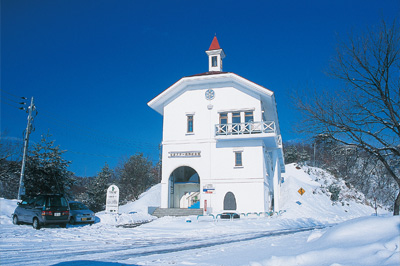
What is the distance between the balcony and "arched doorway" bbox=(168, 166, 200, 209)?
553 cm

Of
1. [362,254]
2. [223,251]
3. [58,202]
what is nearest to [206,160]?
[58,202]

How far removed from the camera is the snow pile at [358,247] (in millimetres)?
5633

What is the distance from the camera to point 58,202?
56.8 feet

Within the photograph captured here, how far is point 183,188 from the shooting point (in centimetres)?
2947

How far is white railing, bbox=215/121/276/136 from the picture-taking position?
83.8 feet

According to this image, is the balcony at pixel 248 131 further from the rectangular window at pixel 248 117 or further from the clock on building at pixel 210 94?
the clock on building at pixel 210 94

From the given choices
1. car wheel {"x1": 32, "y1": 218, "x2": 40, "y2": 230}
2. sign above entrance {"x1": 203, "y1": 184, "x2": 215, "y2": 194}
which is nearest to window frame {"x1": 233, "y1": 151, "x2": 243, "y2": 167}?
sign above entrance {"x1": 203, "y1": 184, "x2": 215, "y2": 194}

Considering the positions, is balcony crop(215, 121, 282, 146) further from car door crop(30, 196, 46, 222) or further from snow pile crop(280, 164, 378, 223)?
car door crop(30, 196, 46, 222)

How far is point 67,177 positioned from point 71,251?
73.9 ft

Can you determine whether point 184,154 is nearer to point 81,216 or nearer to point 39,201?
point 81,216

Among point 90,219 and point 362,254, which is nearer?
point 362,254

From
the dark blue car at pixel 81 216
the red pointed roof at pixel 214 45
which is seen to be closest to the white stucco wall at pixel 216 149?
the red pointed roof at pixel 214 45

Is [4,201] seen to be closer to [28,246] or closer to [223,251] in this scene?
[28,246]

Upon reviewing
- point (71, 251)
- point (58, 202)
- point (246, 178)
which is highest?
point (246, 178)
